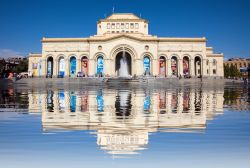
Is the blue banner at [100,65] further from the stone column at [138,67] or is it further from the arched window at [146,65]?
the arched window at [146,65]

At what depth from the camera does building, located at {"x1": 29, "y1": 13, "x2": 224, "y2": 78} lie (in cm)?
7862

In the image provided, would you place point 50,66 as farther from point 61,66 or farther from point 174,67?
point 174,67

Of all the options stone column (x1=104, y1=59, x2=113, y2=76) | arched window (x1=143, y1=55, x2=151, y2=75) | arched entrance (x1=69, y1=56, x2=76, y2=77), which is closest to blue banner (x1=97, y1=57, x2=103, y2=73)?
stone column (x1=104, y1=59, x2=113, y2=76)

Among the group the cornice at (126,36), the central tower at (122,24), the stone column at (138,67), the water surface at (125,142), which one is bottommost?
A: the water surface at (125,142)

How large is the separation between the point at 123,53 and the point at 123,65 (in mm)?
3910

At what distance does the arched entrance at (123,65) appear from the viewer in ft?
277

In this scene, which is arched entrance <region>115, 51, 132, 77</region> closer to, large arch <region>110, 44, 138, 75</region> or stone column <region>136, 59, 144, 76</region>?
large arch <region>110, 44, 138, 75</region>

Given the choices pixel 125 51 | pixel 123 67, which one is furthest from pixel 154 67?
pixel 123 67

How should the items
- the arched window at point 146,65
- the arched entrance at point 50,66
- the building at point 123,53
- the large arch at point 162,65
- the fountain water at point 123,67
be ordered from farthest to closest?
the fountain water at point 123,67, the arched entrance at point 50,66, the large arch at point 162,65, the building at point 123,53, the arched window at point 146,65

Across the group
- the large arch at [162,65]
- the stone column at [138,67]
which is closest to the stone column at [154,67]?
the large arch at [162,65]

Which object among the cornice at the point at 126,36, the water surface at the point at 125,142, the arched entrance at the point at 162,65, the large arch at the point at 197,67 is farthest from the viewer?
the large arch at the point at 197,67

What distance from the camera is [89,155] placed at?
240 inches

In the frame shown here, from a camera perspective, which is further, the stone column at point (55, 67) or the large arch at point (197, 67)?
the large arch at point (197, 67)

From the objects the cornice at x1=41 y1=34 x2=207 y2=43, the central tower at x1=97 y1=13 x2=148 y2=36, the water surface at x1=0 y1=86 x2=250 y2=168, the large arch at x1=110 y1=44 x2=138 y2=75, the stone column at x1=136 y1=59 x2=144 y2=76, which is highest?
the central tower at x1=97 y1=13 x2=148 y2=36
